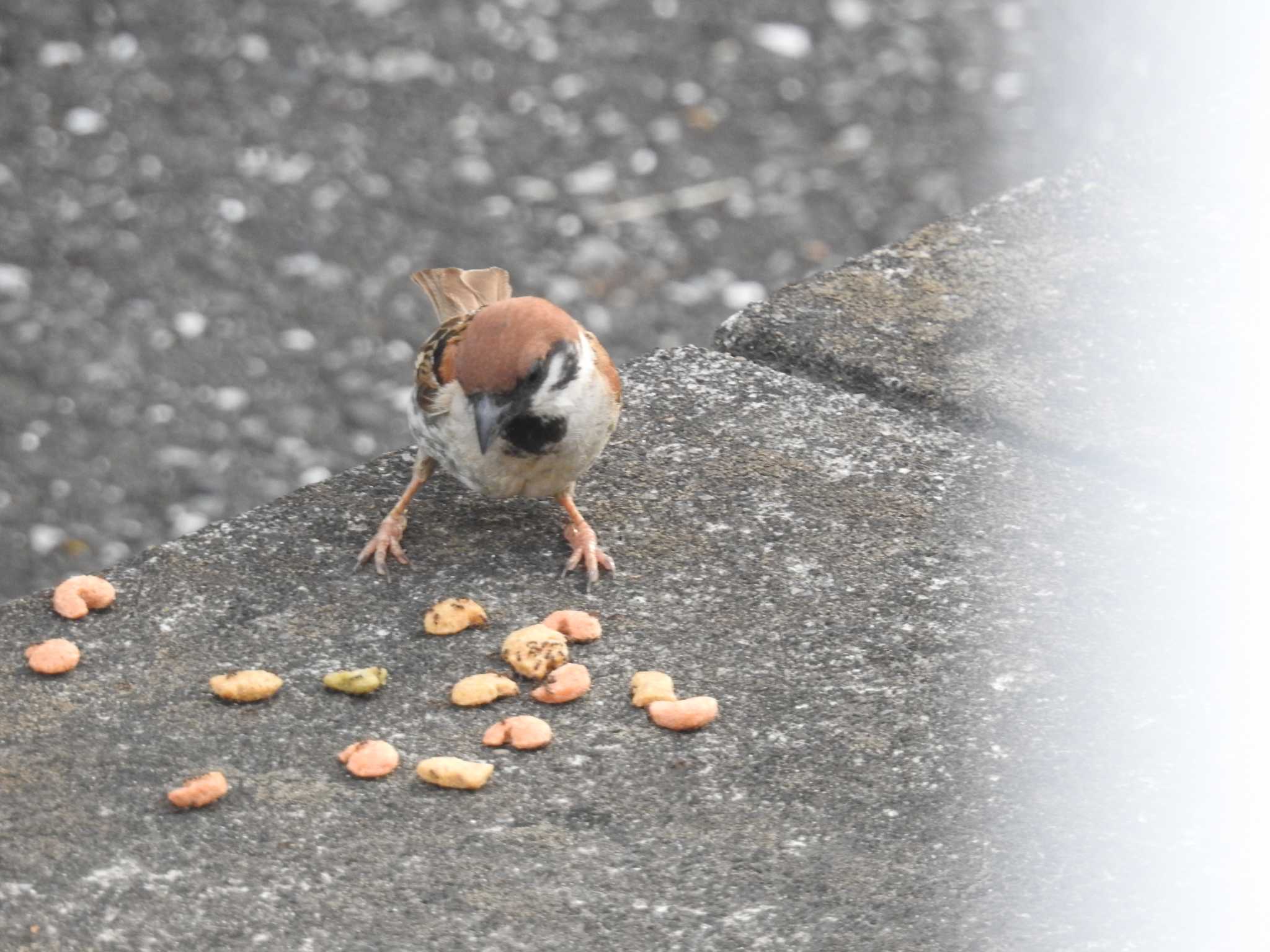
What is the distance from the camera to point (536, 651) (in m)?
2.47

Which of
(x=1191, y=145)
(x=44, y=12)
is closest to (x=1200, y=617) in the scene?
(x=1191, y=145)

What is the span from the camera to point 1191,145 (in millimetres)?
3754

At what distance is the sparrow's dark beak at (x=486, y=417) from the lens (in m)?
2.76

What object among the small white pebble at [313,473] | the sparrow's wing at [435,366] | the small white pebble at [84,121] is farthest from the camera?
the small white pebble at [84,121]

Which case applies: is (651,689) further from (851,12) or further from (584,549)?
(851,12)

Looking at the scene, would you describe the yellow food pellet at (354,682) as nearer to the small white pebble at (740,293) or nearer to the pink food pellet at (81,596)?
the pink food pellet at (81,596)

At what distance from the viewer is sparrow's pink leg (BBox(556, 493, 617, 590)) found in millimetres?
2693

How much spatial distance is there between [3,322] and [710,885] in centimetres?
449

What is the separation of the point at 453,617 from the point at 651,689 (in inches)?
14.2

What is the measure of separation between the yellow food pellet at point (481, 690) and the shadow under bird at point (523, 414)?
1.10ft

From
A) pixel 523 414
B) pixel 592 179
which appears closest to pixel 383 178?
pixel 592 179

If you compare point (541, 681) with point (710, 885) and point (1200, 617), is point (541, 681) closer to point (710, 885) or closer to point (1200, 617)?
point (710, 885)

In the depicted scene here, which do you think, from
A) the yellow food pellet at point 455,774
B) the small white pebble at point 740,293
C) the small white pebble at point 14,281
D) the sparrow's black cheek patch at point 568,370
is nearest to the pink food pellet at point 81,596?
the yellow food pellet at point 455,774

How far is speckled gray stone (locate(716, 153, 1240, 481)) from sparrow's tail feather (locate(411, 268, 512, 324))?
0.47 metres
